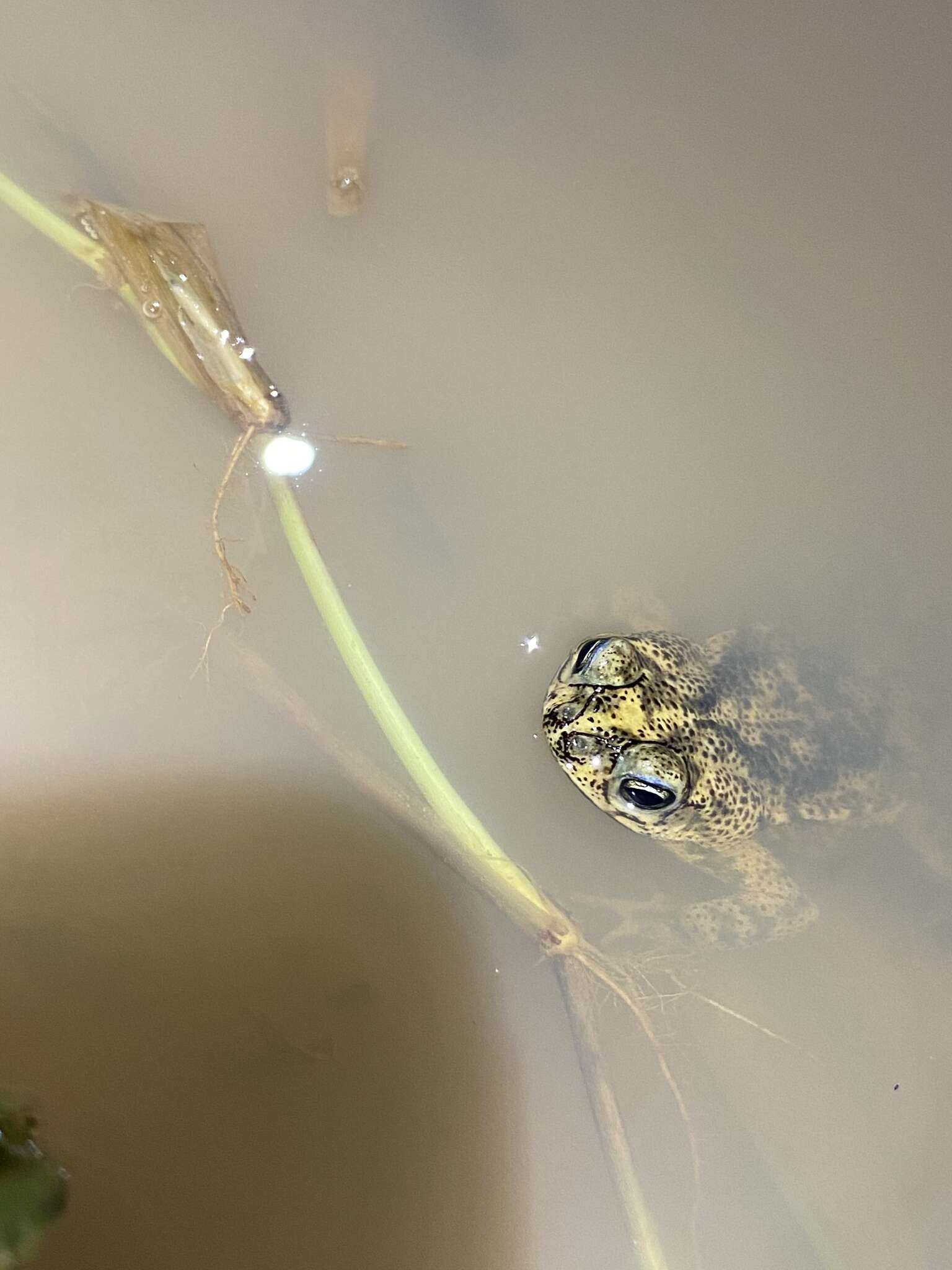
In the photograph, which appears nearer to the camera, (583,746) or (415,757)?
(583,746)

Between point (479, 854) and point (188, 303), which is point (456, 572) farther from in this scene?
point (188, 303)

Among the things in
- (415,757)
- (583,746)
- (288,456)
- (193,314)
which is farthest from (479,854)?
(193,314)

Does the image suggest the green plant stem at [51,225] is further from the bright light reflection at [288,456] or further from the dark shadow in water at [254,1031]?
the dark shadow in water at [254,1031]

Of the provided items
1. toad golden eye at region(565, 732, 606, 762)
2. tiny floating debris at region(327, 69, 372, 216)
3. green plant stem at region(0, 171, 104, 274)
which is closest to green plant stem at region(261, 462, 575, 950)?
toad golden eye at region(565, 732, 606, 762)

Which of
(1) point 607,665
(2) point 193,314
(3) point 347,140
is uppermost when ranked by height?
(3) point 347,140

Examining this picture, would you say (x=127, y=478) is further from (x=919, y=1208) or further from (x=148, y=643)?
(x=919, y=1208)

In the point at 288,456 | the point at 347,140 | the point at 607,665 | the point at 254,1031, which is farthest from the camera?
the point at 347,140
